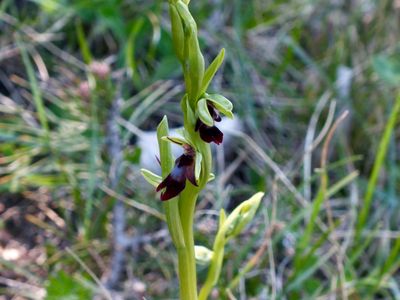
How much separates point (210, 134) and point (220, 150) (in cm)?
91

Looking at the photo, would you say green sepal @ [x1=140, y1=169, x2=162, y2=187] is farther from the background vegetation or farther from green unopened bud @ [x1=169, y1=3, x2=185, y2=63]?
the background vegetation

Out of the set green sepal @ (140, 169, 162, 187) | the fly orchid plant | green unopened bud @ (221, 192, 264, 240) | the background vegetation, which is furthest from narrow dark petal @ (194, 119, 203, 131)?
the background vegetation

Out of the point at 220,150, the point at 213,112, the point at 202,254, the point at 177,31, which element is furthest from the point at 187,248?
the point at 220,150

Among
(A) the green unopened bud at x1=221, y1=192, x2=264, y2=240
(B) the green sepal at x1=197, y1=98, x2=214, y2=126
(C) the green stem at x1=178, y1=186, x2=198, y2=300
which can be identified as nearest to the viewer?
(B) the green sepal at x1=197, y1=98, x2=214, y2=126

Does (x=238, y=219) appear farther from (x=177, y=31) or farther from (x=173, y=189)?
(x=177, y=31)

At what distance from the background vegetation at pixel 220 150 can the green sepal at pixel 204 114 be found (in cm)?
54

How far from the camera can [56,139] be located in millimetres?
1790

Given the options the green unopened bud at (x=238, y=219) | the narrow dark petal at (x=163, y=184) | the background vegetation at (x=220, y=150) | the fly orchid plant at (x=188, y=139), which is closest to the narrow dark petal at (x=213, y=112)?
the fly orchid plant at (x=188, y=139)

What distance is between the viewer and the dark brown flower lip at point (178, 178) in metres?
0.96

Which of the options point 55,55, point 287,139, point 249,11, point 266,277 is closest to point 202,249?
point 266,277

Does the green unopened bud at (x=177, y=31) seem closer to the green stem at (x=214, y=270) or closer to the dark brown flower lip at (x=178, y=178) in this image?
the dark brown flower lip at (x=178, y=178)

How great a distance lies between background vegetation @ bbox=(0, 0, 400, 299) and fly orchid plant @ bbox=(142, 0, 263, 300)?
0.35 m

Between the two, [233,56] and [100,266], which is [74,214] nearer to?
[100,266]

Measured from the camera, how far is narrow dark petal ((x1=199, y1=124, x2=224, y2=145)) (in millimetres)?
939
